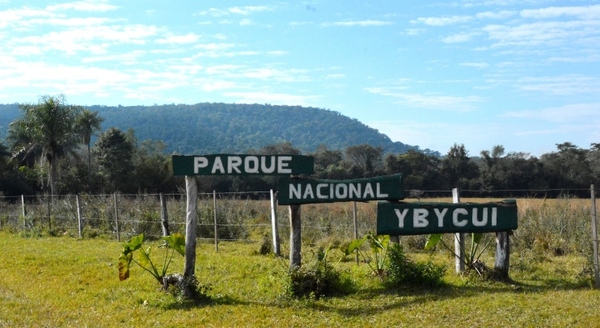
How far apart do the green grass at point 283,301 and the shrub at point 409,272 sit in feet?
0.66

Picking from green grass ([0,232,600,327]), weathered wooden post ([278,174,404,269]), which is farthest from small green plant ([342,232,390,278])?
weathered wooden post ([278,174,404,269])

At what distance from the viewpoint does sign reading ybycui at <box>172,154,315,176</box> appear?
30.1 ft

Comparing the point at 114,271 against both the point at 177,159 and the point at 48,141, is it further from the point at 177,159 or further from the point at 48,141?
the point at 48,141

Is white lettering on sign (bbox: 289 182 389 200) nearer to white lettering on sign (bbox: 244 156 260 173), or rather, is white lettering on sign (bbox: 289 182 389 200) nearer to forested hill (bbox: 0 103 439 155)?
white lettering on sign (bbox: 244 156 260 173)

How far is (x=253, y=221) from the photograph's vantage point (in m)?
20.8

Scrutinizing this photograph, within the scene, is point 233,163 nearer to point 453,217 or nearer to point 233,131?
point 453,217

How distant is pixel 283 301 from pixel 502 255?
11.1 ft

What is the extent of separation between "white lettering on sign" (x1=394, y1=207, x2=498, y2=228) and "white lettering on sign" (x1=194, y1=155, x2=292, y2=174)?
178 cm

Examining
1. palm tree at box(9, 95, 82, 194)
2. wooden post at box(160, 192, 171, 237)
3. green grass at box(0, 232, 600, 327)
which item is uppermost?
A: palm tree at box(9, 95, 82, 194)

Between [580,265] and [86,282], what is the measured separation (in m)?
8.60

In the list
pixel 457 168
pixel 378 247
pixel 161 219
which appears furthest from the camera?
pixel 457 168

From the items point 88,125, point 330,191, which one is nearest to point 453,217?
point 330,191

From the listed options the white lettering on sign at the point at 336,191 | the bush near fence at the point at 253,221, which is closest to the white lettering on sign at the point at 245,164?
the white lettering on sign at the point at 336,191

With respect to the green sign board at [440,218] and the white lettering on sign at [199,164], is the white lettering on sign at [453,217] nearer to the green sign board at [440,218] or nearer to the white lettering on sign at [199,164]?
the green sign board at [440,218]
